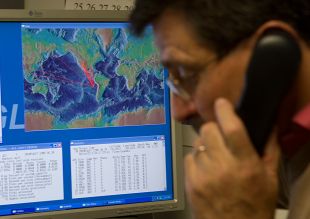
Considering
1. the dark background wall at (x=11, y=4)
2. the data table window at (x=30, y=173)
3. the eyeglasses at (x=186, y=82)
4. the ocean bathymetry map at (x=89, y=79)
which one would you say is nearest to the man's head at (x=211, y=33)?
the eyeglasses at (x=186, y=82)

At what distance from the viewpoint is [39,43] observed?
1.11 m

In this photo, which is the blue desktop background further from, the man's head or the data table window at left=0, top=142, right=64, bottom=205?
the man's head

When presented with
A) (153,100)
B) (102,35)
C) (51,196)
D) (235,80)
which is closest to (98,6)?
(102,35)

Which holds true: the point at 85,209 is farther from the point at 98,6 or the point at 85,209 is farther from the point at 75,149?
the point at 98,6

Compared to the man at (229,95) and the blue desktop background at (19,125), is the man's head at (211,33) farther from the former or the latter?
the blue desktop background at (19,125)

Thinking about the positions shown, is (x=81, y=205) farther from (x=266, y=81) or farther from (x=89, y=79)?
(x=266, y=81)

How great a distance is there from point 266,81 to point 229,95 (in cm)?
6

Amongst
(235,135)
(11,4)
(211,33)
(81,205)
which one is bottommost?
(81,205)

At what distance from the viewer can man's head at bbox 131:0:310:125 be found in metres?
0.68

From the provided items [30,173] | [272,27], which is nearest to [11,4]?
[30,173]

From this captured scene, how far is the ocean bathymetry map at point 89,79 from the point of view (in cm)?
111

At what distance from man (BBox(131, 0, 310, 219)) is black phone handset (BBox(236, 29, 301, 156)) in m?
0.01

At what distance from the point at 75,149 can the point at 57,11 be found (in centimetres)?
30

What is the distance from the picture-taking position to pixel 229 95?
0.74m
